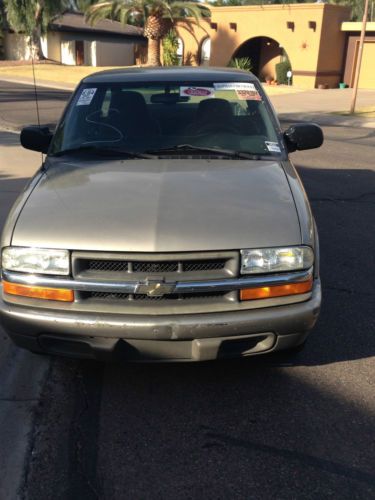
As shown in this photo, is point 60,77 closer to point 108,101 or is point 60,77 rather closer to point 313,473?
point 108,101

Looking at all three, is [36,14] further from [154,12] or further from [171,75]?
[171,75]

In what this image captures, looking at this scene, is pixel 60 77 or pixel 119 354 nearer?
pixel 119 354

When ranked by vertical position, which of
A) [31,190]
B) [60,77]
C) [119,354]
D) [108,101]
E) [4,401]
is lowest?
[60,77]

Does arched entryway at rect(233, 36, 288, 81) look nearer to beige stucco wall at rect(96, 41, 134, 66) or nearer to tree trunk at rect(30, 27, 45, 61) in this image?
beige stucco wall at rect(96, 41, 134, 66)

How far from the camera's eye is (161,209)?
2.99m

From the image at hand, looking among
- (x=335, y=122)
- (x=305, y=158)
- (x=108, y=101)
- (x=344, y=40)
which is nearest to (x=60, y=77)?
(x=344, y=40)

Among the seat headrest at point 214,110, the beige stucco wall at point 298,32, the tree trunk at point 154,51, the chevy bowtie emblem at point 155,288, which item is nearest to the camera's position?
the chevy bowtie emblem at point 155,288

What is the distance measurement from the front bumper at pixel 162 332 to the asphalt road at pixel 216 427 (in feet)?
1.22

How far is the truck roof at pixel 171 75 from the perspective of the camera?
4469 millimetres

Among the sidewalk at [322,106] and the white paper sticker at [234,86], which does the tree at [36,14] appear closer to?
the sidewalk at [322,106]

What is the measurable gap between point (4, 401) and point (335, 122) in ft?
A: 53.4

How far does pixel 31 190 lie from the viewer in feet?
11.2

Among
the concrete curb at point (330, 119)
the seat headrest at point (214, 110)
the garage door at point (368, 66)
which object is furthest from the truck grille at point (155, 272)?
the garage door at point (368, 66)

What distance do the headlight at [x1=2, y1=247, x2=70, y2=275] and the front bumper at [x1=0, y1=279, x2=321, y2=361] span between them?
0.21 metres
